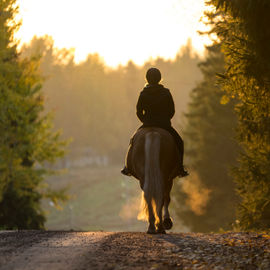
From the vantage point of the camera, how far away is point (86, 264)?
6902 millimetres

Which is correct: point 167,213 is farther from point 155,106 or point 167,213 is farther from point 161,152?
point 155,106

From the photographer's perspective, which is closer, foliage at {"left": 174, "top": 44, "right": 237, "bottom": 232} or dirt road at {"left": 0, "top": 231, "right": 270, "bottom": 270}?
dirt road at {"left": 0, "top": 231, "right": 270, "bottom": 270}

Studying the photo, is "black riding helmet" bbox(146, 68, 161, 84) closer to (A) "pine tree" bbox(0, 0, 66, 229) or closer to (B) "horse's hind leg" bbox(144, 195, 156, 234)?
(B) "horse's hind leg" bbox(144, 195, 156, 234)

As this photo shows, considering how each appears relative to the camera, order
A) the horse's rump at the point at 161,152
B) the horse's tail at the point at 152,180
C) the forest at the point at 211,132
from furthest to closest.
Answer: the forest at the point at 211,132
the horse's rump at the point at 161,152
the horse's tail at the point at 152,180

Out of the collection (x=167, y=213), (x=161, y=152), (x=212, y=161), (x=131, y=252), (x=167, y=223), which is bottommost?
(x=131, y=252)

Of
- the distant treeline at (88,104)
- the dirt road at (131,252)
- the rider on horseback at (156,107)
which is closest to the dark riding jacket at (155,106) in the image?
the rider on horseback at (156,107)

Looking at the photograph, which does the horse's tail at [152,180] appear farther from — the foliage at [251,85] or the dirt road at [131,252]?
the foliage at [251,85]

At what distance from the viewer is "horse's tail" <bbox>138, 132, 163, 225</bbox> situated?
1020 centimetres

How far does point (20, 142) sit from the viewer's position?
939 inches

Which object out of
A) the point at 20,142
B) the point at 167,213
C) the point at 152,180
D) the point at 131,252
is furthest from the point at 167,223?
the point at 20,142

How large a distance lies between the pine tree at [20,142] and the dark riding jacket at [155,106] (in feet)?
39.3

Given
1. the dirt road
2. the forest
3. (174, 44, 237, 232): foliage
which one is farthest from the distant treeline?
the dirt road

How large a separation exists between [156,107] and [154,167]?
1327mm

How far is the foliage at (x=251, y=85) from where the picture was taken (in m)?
9.80
